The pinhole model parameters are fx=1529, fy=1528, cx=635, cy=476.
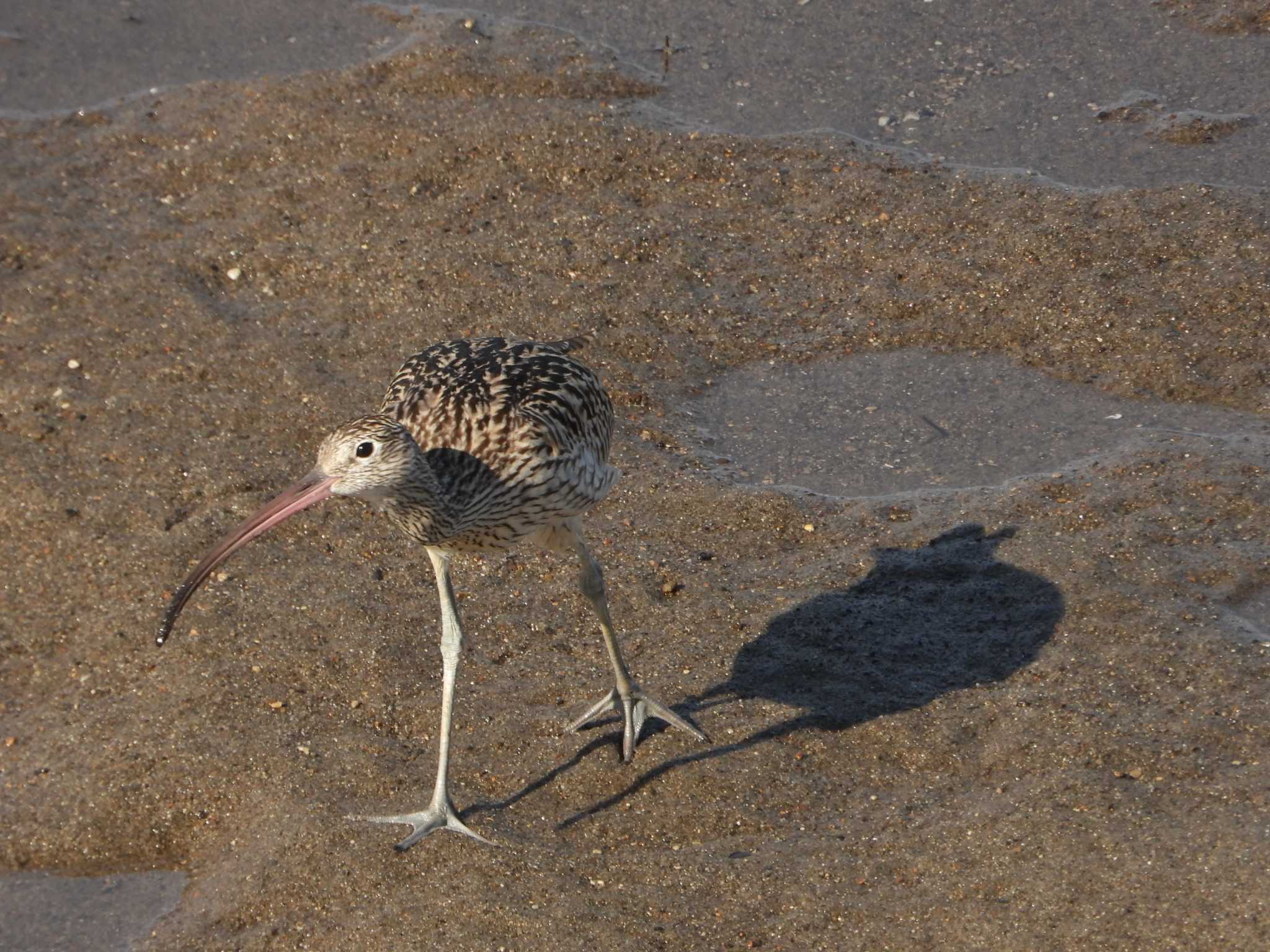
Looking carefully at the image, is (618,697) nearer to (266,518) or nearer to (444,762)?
(444,762)

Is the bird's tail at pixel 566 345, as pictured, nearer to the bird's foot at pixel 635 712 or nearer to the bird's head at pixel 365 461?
the bird's head at pixel 365 461

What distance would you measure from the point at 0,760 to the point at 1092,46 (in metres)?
7.37

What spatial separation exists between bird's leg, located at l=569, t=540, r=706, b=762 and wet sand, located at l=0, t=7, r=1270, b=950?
7 cm

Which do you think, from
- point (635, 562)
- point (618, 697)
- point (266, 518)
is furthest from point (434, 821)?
point (635, 562)

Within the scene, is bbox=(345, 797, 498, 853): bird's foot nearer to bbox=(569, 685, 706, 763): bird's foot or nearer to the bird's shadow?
the bird's shadow

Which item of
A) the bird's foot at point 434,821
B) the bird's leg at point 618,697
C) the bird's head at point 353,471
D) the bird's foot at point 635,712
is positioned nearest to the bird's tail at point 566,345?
the bird's leg at point 618,697

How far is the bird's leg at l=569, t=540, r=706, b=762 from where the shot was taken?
548 cm

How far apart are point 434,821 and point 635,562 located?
1587mm

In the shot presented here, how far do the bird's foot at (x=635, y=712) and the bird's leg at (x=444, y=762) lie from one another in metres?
0.55

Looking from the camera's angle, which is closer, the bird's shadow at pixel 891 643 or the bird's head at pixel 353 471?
the bird's head at pixel 353 471

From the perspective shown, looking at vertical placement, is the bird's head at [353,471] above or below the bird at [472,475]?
above

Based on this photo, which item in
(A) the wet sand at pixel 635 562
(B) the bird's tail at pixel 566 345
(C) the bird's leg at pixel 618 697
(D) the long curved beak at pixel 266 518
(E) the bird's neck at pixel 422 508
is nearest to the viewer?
(D) the long curved beak at pixel 266 518

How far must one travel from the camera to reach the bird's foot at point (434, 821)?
5.06 meters

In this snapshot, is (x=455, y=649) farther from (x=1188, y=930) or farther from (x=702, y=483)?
(x=1188, y=930)
